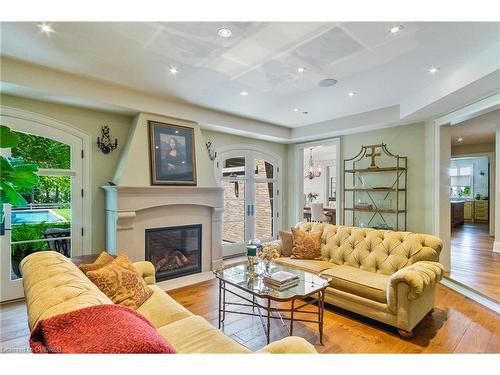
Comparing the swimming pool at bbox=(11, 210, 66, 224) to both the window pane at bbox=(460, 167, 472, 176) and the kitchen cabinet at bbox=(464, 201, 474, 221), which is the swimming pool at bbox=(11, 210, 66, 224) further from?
the window pane at bbox=(460, 167, 472, 176)

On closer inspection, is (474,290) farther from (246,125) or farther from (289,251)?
(246,125)

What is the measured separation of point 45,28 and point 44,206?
7.11ft

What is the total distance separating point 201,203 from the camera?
433 centimetres

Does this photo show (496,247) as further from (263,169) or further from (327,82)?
(327,82)

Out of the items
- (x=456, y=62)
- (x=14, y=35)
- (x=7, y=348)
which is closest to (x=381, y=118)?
(x=456, y=62)

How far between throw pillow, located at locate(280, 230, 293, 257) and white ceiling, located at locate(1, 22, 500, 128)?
6.52 feet

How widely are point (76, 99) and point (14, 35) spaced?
99 centimetres

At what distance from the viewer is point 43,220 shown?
343 cm

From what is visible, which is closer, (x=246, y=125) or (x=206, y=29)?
(x=206, y=29)

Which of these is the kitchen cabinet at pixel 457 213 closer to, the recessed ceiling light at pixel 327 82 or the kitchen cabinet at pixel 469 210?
the kitchen cabinet at pixel 469 210

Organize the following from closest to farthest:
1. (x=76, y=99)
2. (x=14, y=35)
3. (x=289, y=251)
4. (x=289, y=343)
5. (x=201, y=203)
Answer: (x=289, y=343) → (x=14, y=35) → (x=76, y=99) → (x=289, y=251) → (x=201, y=203)

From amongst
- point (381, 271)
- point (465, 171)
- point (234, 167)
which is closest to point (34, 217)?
point (234, 167)

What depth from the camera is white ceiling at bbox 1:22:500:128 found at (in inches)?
86.5

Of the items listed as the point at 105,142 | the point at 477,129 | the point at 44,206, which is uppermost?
the point at 477,129
